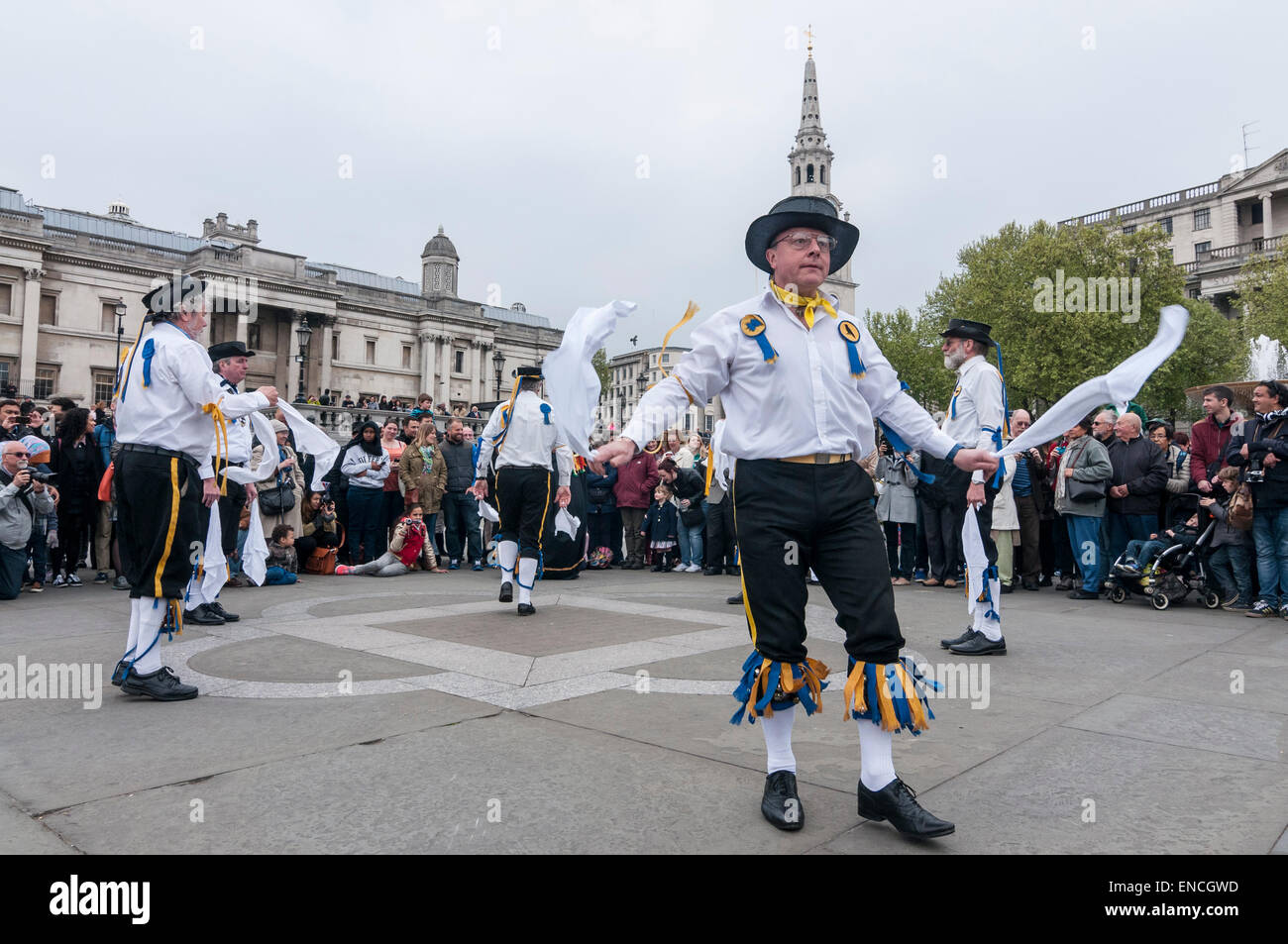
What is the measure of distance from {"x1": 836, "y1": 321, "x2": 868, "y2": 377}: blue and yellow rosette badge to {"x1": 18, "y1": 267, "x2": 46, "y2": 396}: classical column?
63574 millimetres

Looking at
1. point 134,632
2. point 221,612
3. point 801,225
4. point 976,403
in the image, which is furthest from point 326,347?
point 801,225

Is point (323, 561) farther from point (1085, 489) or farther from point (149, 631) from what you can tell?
point (1085, 489)

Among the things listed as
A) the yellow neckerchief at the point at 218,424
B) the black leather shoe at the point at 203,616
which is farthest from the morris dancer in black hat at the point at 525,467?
the yellow neckerchief at the point at 218,424

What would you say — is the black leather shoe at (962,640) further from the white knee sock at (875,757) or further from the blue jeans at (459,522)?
the blue jeans at (459,522)

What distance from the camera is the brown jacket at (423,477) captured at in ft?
42.9

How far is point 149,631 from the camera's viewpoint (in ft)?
16.8

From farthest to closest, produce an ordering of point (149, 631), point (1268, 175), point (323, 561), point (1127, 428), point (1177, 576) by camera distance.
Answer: point (1268, 175), point (323, 561), point (1127, 428), point (1177, 576), point (149, 631)

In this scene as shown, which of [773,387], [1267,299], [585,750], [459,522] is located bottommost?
[585,750]

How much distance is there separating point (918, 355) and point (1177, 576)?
61.5 m

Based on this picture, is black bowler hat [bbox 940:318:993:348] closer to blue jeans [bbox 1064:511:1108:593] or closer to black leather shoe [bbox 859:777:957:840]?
black leather shoe [bbox 859:777:957:840]

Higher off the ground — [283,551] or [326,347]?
[326,347]

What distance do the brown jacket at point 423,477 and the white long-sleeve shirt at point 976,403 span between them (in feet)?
28.3

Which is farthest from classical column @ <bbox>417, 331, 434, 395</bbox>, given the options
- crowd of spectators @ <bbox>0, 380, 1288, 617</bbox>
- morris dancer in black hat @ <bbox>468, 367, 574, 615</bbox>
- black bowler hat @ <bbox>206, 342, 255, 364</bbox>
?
black bowler hat @ <bbox>206, 342, 255, 364</bbox>
